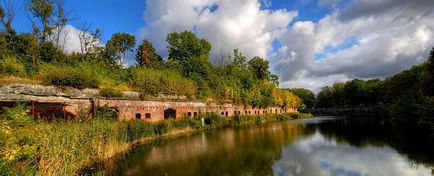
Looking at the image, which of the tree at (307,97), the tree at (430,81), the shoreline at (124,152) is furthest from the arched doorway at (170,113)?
the tree at (307,97)

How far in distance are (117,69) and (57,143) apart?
726 inches

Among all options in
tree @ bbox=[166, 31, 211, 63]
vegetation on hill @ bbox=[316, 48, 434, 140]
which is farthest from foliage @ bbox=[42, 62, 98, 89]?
tree @ bbox=[166, 31, 211, 63]

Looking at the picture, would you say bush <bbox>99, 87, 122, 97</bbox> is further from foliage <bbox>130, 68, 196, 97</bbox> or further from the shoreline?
the shoreline

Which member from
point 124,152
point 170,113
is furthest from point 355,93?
point 124,152

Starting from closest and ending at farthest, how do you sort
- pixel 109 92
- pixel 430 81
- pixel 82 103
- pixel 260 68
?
pixel 82 103
pixel 430 81
pixel 109 92
pixel 260 68

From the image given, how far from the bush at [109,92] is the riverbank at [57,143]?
9.88ft

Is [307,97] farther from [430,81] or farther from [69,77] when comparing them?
[69,77]

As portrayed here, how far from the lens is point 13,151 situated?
6719 millimetres

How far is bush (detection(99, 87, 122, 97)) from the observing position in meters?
21.6

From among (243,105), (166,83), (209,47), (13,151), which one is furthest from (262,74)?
(13,151)

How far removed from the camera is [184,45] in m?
57.2

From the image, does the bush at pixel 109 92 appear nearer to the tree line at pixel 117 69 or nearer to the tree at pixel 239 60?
the tree line at pixel 117 69

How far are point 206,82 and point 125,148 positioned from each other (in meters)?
21.7

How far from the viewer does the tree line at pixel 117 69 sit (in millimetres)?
20062
